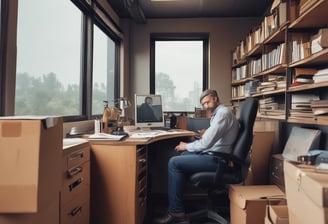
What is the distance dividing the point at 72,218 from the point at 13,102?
0.77m

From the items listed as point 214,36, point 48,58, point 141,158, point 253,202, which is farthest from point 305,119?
point 214,36

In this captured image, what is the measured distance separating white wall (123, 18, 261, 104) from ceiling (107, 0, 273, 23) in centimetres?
11

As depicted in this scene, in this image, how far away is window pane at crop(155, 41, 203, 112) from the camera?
15.7 feet

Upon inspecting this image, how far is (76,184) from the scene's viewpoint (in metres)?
1.78

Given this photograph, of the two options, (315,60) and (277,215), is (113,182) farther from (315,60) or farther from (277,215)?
(315,60)

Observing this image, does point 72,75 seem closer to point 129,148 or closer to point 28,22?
point 28,22

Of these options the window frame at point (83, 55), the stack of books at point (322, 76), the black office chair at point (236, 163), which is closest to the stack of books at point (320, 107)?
the stack of books at point (322, 76)

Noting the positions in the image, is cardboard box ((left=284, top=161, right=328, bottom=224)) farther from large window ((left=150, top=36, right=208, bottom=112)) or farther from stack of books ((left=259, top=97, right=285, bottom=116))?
large window ((left=150, top=36, right=208, bottom=112))

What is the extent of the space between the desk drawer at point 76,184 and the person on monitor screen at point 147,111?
1374 mm

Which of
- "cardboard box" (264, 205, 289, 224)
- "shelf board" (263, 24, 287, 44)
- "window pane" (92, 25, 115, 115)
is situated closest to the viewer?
"cardboard box" (264, 205, 289, 224)

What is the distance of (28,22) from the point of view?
208 centimetres

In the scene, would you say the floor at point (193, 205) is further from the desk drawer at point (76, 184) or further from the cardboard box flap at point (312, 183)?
the cardboard box flap at point (312, 183)

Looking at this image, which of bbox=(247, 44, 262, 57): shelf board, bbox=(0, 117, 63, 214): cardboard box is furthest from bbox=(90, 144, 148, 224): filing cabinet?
bbox=(247, 44, 262, 57): shelf board

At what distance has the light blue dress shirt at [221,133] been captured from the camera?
244 centimetres
